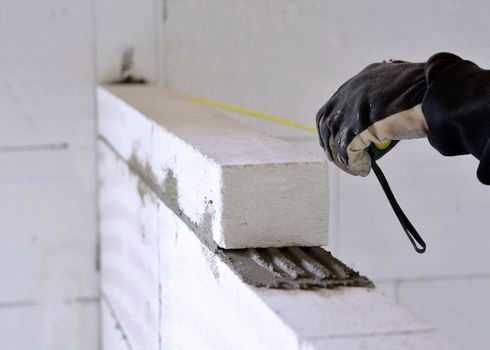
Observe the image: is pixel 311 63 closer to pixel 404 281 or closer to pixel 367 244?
pixel 367 244

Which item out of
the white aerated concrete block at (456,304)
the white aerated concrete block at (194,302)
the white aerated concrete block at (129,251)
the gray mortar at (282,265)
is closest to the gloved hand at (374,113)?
the gray mortar at (282,265)

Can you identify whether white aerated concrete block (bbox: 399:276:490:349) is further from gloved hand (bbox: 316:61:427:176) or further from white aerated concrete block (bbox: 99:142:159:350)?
gloved hand (bbox: 316:61:427:176)

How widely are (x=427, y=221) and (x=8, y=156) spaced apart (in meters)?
2.02

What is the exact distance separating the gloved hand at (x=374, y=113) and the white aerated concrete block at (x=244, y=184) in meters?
0.09

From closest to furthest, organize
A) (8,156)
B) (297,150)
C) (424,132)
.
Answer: (424,132)
(297,150)
(8,156)

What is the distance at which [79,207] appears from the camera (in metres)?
3.70

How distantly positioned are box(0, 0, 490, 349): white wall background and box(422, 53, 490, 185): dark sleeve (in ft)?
7.18

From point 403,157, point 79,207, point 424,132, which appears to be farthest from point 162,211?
point 403,157

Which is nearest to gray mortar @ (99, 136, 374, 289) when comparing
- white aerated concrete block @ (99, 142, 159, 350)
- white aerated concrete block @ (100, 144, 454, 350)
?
white aerated concrete block @ (100, 144, 454, 350)

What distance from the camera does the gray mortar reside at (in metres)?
1.53

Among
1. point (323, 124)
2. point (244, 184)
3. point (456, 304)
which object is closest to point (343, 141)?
point (323, 124)

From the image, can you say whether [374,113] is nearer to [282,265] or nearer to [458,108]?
[458,108]

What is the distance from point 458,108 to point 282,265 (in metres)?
0.45

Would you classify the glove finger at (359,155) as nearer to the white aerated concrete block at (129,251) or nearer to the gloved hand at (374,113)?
the gloved hand at (374,113)
